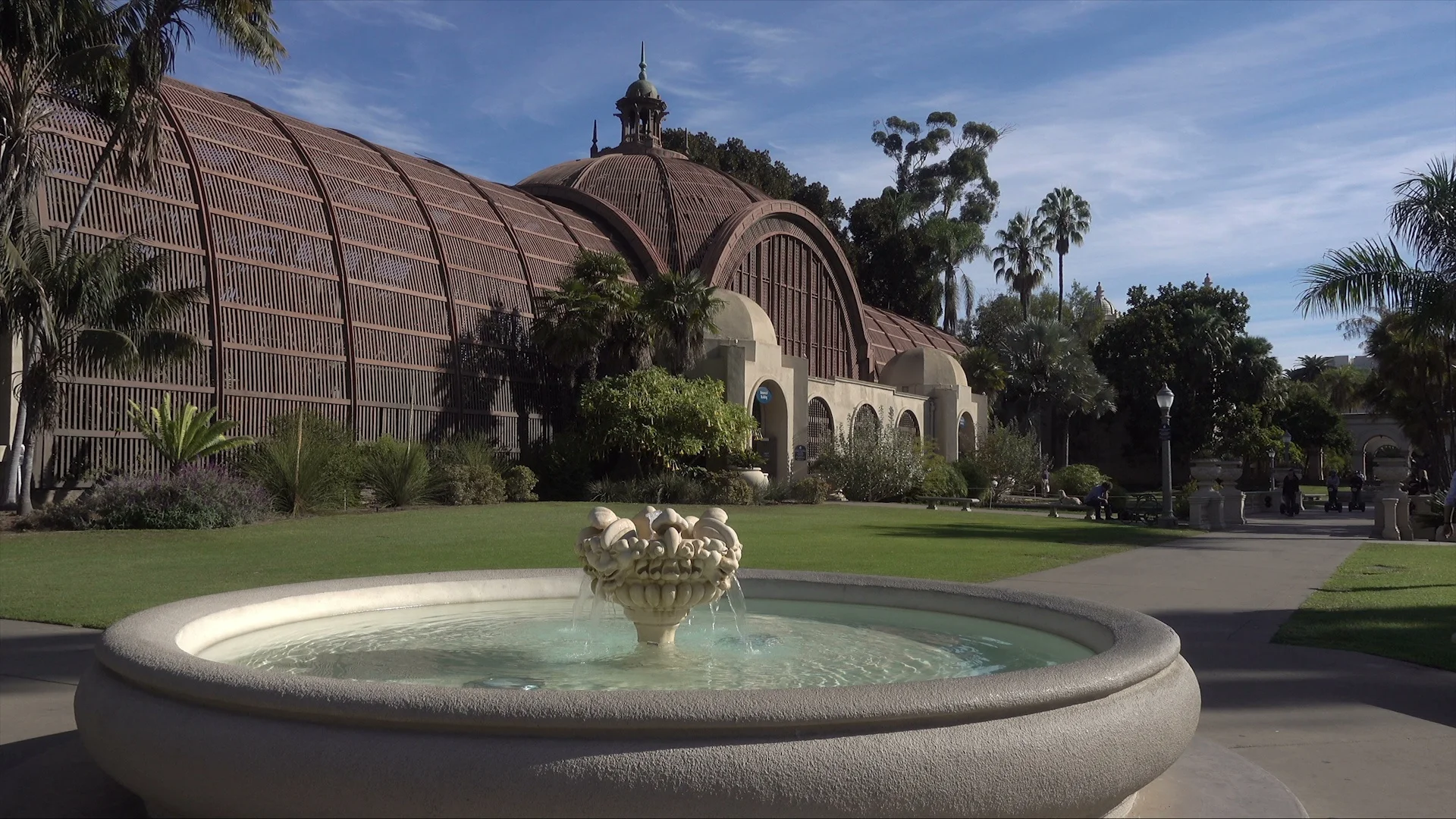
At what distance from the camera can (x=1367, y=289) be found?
20.1 m

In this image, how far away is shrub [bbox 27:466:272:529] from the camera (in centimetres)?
1920

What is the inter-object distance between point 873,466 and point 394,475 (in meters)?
15.1

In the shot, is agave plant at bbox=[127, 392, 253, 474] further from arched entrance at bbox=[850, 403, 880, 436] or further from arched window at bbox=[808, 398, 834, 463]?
arched window at bbox=[808, 398, 834, 463]

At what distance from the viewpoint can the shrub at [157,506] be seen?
19.2 metres

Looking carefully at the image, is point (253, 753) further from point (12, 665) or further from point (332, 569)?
point (332, 569)

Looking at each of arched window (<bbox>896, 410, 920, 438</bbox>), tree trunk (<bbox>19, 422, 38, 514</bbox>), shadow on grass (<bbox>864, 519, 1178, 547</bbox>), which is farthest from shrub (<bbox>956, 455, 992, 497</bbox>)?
tree trunk (<bbox>19, 422, 38, 514</bbox>)

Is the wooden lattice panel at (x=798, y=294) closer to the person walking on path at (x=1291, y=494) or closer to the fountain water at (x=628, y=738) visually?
the person walking on path at (x=1291, y=494)

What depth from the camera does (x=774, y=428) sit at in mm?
35375

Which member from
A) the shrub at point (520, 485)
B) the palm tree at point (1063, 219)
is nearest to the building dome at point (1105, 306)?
the palm tree at point (1063, 219)

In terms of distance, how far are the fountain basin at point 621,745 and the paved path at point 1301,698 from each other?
1615 mm

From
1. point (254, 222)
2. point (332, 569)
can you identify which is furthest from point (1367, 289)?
point (254, 222)

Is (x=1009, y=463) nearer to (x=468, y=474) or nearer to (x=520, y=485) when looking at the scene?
(x=520, y=485)

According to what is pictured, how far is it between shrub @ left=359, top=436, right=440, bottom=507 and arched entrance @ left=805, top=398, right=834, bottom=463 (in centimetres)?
1472

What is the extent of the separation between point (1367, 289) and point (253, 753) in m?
21.1
